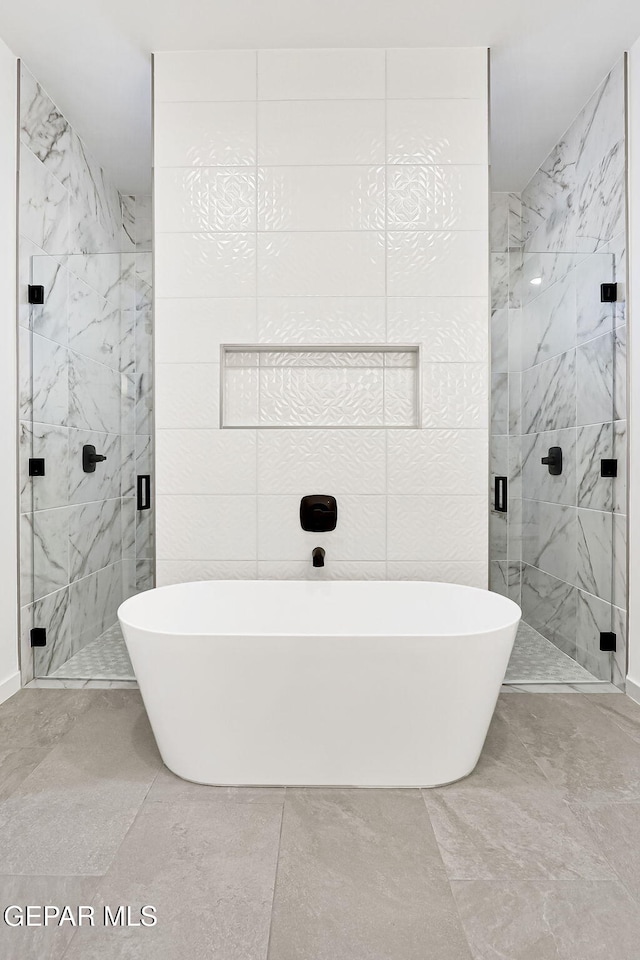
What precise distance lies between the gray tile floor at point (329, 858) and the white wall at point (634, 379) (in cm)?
49

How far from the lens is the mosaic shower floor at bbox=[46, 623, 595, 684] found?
2512mm

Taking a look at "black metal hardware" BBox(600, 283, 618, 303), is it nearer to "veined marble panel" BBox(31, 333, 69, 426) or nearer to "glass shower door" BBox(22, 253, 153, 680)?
"glass shower door" BBox(22, 253, 153, 680)

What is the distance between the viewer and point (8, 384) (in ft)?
7.68

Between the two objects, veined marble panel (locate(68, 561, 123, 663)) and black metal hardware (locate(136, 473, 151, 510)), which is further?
veined marble panel (locate(68, 561, 123, 663))

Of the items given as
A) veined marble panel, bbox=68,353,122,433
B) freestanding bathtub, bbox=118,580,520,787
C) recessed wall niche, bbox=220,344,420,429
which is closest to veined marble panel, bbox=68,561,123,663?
veined marble panel, bbox=68,353,122,433

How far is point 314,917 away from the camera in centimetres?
119

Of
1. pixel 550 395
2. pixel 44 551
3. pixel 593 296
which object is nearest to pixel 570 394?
pixel 550 395

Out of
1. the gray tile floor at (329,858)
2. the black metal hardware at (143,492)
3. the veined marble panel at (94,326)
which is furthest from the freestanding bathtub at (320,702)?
the veined marble panel at (94,326)

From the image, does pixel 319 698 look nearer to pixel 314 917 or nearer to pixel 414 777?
pixel 414 777

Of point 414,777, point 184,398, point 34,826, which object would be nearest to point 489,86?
point 184,398

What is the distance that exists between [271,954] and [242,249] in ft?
7.65

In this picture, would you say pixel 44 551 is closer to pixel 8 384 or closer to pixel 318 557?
pixel 8 384

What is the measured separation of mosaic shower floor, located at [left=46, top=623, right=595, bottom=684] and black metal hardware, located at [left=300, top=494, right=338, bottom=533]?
41.8 inches

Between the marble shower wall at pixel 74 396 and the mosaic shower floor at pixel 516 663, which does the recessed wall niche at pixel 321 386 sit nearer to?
the marble shower wall at pixel 74 396
